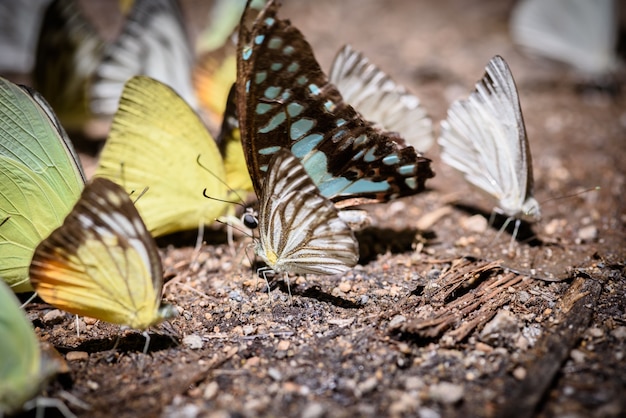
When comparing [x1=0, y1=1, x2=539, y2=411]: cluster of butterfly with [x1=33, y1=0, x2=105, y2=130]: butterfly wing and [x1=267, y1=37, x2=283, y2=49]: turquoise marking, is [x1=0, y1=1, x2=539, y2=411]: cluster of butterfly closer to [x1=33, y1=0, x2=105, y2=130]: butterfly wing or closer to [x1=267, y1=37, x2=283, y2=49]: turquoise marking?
[x1=267, y1=37, x2=283, y2=49]: turquoise marking

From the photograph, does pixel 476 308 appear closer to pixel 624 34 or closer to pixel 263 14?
pixel 263 14

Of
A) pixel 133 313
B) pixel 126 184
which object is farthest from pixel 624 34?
pixel 133 313

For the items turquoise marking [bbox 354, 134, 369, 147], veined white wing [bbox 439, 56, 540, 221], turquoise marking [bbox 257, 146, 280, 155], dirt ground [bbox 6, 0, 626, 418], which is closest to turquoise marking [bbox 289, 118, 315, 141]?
turquoise marking [bbox 257, 146, 280, 155]

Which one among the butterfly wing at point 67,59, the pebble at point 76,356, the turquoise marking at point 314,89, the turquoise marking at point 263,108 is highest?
the turquoise marking at point 314,89

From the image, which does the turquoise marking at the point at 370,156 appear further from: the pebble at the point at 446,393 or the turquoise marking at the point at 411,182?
the pebble at the point at 446,393

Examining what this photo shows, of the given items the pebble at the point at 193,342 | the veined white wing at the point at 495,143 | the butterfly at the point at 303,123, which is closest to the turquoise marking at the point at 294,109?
the butterfly at the point at 303,123

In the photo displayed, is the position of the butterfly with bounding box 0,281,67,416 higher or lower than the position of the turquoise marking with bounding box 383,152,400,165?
lower
